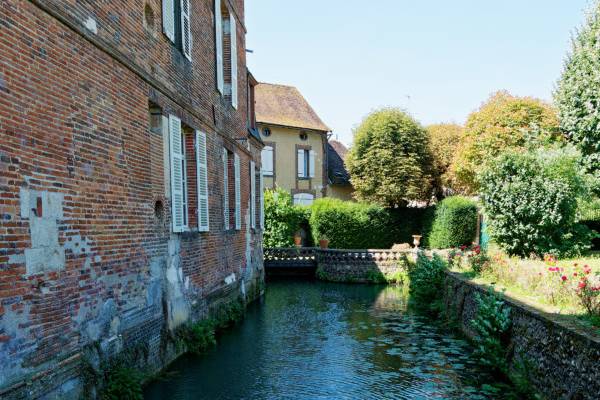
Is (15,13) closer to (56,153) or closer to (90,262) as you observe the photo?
(56,153)

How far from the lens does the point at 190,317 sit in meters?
7.88

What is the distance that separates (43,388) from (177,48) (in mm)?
5730

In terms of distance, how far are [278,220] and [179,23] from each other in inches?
537

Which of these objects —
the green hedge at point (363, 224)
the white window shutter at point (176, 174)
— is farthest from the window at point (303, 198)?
the white window shutter at point (176, 174)

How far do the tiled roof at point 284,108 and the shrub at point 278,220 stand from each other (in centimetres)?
617

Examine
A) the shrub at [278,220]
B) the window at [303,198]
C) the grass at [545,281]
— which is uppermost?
the window at [303,198]

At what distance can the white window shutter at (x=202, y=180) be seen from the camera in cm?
820

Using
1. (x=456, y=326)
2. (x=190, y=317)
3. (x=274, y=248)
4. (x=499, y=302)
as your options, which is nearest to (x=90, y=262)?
(x=190, y=317)

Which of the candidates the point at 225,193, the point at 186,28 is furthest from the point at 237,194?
the point at 186,28

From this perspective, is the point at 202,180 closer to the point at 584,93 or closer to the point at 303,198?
the point at 584,93

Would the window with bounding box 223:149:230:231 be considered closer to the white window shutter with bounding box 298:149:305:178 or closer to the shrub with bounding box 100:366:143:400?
the shrub with bounding box 100:366:143:400

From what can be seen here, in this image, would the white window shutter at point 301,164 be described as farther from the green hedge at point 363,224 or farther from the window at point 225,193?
the window at point 225,193

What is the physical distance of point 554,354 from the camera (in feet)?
17.4

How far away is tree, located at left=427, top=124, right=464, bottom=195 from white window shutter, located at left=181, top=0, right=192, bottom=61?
17.9 metres
